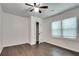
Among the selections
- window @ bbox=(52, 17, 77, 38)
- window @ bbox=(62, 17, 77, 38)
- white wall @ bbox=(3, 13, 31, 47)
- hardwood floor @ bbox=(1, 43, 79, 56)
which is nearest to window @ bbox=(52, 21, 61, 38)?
window @ bbox=(52, 17, 77, 38)

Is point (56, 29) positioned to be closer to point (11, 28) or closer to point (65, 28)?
point (65, 28)

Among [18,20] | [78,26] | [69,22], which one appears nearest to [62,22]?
[69,22]

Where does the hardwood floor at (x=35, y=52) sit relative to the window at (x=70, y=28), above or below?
below

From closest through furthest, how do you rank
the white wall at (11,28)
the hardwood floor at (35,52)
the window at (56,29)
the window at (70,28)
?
the hardwood floor at (35,52) → the window at (70,28) → the white wall at (11,28) → the window at (56,29)

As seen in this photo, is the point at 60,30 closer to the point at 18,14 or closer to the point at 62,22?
the point at 62,22

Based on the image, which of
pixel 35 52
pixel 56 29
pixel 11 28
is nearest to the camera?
pixel 35 52

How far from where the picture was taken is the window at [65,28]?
1.70 m

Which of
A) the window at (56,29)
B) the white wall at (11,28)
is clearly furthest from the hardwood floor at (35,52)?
the window at (56,29)

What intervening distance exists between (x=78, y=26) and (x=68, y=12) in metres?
0.51

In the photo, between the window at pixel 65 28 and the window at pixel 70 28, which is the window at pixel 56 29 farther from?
the window at pixel 70 28

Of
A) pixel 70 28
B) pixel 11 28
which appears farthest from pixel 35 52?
pixel 70 28

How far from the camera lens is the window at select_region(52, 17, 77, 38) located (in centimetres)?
170

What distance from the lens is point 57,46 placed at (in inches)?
79.6

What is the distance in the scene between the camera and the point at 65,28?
1.95m
